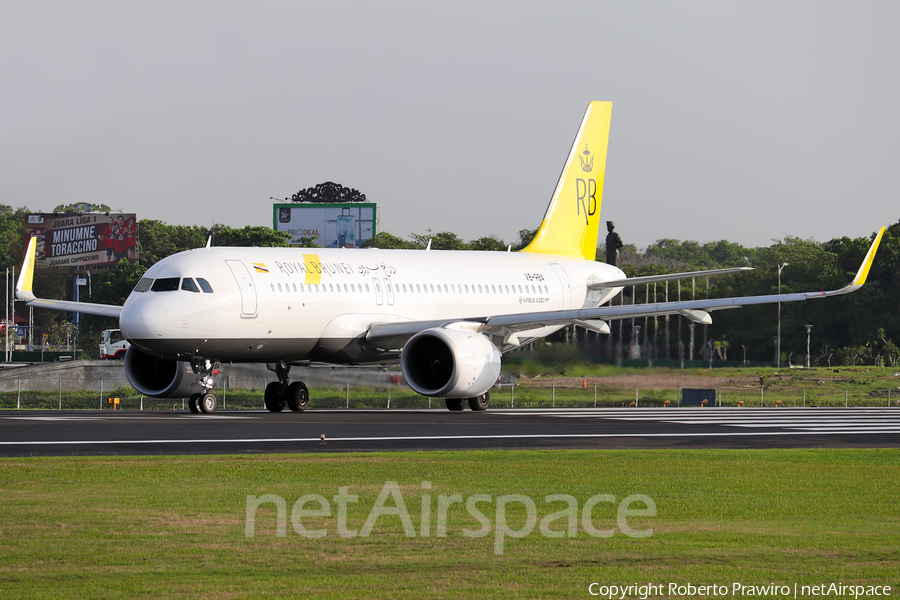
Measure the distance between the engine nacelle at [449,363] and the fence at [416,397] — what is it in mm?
7020

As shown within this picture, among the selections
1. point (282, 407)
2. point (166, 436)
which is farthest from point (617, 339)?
point (166, 436)

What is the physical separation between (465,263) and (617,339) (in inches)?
244

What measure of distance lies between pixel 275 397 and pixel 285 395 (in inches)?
10.8

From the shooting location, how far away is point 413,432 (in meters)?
22.6

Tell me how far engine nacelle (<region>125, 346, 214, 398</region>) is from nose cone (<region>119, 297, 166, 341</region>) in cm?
374

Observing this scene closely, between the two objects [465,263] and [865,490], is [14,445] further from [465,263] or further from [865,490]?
[465,263]

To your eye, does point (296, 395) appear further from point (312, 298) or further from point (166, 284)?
point (166, 284)

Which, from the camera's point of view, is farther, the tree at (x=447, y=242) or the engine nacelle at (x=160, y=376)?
the tree at (x=447, y=242)

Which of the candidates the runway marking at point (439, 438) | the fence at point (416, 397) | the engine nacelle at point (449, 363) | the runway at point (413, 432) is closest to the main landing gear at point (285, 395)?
the runway at point (413, 432)

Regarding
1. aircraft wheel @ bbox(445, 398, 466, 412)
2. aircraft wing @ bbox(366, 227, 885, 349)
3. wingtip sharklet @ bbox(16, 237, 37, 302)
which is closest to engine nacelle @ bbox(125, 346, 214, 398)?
wingtip sharklet @ bbox(16, 237, 37, 302)

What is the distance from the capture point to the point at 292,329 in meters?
29.3

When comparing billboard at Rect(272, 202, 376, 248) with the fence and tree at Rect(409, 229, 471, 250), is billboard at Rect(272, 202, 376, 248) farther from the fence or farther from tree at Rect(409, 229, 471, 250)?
the fence

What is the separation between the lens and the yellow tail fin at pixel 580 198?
40.0 meters

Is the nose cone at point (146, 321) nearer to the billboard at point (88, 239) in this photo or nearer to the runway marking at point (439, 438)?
the runway marking at point (439, 438)
